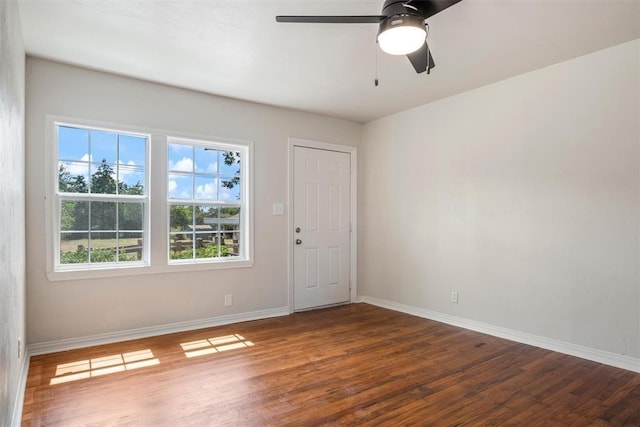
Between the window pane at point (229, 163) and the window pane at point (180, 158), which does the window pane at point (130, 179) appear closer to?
the window pane at point (180, 158)

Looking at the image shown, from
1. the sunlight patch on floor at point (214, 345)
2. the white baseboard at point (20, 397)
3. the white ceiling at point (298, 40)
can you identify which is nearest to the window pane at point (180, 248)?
A: the sunlight patch on floor at point (214, 345)

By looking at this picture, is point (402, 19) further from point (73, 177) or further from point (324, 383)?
point (73, 177)

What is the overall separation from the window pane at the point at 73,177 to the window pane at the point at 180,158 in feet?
2.57

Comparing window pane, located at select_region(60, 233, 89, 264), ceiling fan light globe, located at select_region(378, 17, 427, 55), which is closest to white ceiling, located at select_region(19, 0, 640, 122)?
ceiling fan light globe, located at select_region(378, 17, 427, 55)

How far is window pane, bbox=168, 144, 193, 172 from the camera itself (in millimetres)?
3949

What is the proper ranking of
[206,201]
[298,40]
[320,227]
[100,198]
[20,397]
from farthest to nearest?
[320,227] < [206,201] < [100,198] < [298,40] < [20,397]

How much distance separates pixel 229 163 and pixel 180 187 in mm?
638

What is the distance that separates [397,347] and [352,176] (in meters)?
2.57

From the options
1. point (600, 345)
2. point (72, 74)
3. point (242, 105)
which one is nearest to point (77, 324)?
point (72, 74)

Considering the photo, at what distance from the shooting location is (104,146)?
140 inches

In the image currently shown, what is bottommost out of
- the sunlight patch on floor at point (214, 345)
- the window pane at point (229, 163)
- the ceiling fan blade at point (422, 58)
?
the sunlight patch on floor at point (214, 345)

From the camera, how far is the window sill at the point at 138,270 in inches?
130

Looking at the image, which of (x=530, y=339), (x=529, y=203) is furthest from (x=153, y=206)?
(x=530, y=339)

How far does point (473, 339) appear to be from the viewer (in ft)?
11.9
